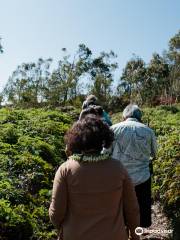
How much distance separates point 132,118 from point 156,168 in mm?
5188

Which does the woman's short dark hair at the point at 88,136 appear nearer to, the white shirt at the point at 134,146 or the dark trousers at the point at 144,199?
the white shirt at the point at 134,146

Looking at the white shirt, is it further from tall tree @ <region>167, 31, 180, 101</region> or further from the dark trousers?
tall tree @ <region>167, 31, 180, 101</region>

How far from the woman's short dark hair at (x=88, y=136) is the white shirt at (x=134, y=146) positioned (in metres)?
2.34

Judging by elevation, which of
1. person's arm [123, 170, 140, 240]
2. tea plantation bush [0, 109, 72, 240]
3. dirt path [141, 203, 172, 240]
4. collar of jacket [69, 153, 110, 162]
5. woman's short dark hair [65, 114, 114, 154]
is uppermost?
woman's short dark hair [65, 114, 114, 154]

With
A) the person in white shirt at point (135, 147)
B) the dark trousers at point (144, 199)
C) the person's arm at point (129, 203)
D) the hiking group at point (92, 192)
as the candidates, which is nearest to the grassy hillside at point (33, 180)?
the dark trousers at point (144, 199)

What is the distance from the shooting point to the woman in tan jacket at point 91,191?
3225mm

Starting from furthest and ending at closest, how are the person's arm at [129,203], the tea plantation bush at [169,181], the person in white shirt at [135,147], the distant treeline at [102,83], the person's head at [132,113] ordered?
the distant treeline at [102,83]
the tea plantation bush at [169,181]
the person's head at [132,113]
the person in white shirt at [135,147]
the person's arm at [129,203]

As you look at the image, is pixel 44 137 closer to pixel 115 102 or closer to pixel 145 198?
pixel 145 198

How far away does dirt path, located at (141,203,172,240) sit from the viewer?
6.71 metres

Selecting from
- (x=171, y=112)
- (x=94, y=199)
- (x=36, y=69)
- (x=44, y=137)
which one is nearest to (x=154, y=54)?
(x=36, y=69)

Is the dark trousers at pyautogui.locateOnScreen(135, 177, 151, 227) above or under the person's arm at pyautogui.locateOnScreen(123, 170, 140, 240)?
under

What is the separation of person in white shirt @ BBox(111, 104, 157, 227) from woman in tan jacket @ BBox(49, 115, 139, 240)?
2.35 meters

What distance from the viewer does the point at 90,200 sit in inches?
127

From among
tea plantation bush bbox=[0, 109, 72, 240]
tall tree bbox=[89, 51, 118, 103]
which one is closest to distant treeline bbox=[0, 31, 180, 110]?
tall tree bbox=[89, 51, 118, 103]
